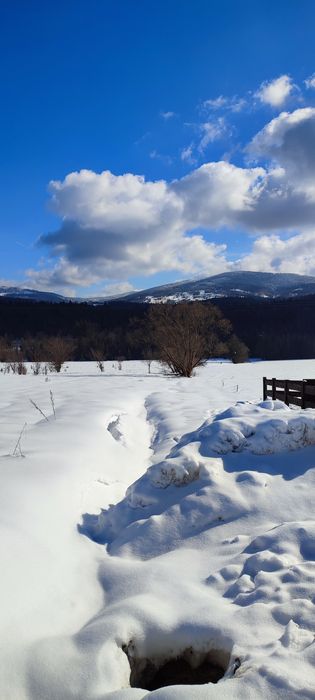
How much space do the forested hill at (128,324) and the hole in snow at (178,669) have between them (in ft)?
224

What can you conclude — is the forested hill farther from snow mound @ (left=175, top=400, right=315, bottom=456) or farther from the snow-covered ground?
the snow-covered ground

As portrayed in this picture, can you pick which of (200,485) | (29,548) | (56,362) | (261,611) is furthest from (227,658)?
(56,362)

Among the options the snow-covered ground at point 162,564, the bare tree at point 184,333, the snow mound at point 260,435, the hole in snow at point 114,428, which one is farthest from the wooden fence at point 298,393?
the bare tree at point 184,333

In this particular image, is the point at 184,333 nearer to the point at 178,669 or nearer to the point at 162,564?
the point at 162,564

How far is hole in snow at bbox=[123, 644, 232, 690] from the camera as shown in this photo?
112 inches

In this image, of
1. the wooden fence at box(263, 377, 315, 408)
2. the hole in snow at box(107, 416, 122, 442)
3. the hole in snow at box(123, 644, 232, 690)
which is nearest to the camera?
the hole in snow at box(123, 644, 232, 690)

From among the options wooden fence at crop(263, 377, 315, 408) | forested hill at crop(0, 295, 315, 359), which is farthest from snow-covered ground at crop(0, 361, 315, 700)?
forested hill at crop(0, 295, 315, 359)

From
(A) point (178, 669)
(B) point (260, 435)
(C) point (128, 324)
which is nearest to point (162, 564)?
(A) point (178, 669)

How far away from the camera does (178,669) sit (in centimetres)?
298

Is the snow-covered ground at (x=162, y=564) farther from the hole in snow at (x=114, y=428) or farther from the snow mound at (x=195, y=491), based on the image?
the hole in snow at (x=114, y=428)

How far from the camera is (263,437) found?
20.3ft

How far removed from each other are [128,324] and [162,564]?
81.5 meters

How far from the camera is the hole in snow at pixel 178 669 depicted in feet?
9.37

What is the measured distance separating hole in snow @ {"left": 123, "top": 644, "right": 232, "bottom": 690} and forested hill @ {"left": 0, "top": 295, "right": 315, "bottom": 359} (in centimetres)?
6823
